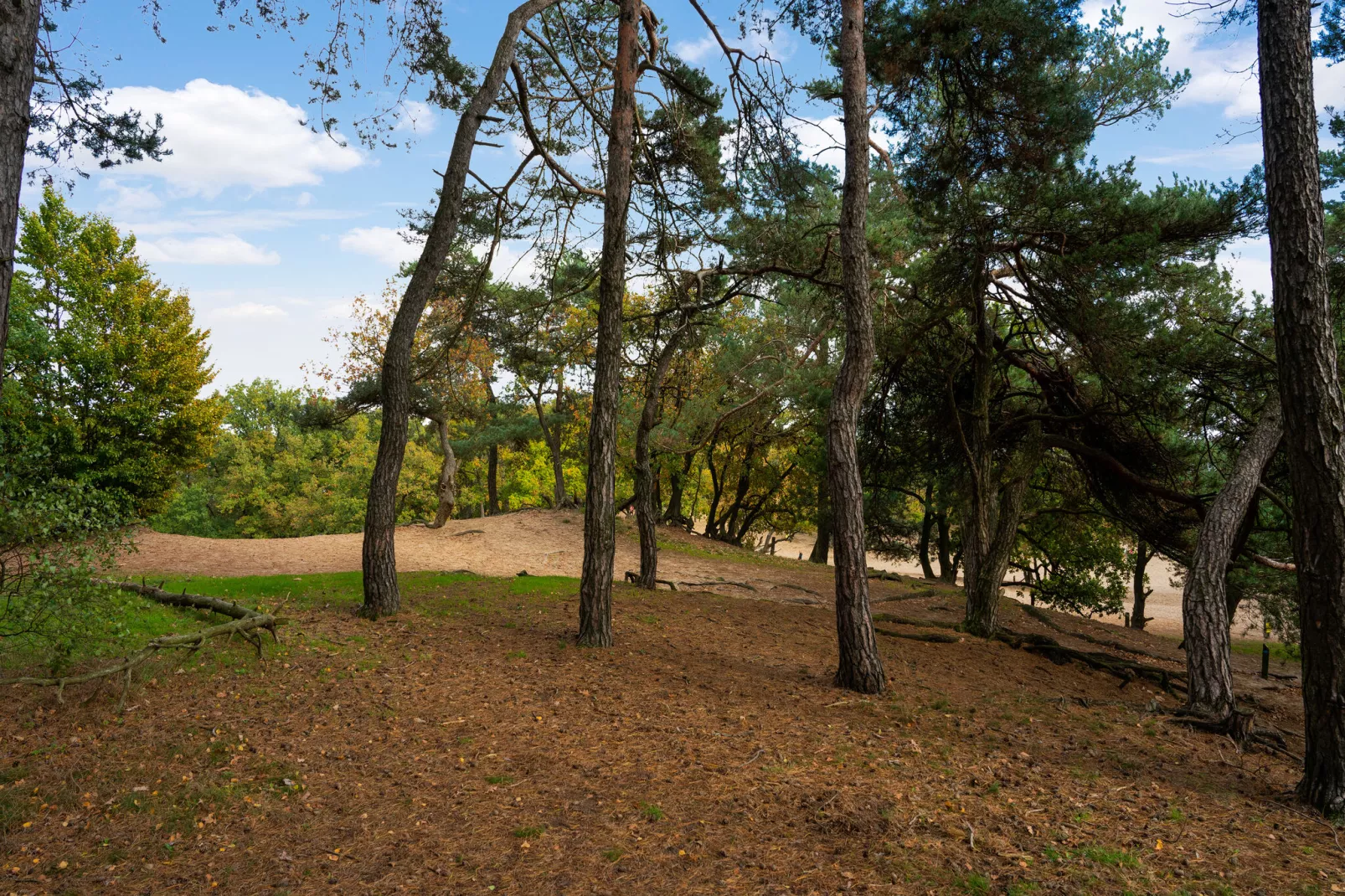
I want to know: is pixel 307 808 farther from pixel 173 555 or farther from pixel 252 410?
pixel 252 410

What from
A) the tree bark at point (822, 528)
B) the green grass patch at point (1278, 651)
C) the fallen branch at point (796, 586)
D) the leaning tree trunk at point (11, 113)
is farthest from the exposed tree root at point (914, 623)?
the leaning tree trunk at point (11, 113)

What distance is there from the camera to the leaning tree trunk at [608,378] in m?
8.19

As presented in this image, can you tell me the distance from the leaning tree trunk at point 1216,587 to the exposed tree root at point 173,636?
9.08 metres

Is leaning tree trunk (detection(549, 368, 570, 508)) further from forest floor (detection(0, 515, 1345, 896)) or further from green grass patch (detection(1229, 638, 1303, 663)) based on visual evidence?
green grass patch (detection(1229, 638, 1303, 663))

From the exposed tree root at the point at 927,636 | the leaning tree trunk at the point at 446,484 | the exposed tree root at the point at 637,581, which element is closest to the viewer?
the exposed tree root at the point at 927,636

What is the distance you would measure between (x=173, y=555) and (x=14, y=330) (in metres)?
6.20

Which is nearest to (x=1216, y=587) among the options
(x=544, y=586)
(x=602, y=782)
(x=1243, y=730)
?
(x=1243, y=730)

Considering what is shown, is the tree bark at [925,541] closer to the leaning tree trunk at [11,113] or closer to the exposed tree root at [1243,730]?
the exposed tree root at [1243,730]

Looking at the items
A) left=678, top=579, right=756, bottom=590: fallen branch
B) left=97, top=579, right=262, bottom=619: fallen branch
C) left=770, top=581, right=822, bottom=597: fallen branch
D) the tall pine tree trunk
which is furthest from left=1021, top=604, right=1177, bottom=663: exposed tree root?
left=97, top=579, right=262, bottom=619: fallen branch

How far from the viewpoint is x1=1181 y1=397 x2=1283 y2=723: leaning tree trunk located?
7.32m

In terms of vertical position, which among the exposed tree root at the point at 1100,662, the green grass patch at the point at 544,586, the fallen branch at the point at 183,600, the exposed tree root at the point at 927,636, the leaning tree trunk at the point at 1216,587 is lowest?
the exposed tree root at the point at 1100,662

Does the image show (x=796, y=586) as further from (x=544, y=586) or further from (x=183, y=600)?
(x=183, y=600)

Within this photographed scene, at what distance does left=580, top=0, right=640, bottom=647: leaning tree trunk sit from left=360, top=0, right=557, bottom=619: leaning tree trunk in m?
1.45

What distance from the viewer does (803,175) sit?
9570 millimetres
